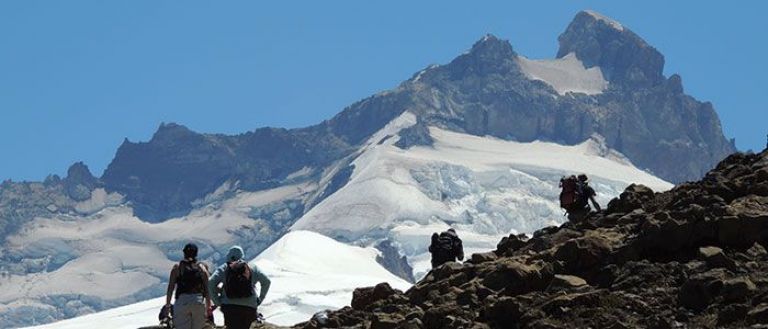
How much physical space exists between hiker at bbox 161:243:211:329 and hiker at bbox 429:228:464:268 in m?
9.67

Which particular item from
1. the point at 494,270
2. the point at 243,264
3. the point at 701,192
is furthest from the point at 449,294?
the point at 701,192

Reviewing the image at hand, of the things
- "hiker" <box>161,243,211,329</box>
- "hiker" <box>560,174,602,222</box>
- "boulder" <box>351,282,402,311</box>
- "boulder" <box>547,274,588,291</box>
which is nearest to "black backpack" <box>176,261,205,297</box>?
"hiker" <box>161,243,211,329</box>

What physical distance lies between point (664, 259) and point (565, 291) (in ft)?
4.71

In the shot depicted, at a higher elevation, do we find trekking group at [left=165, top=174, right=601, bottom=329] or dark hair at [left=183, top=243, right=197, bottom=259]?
dark hair at [left=183, top=243, right=197, bottom=259]

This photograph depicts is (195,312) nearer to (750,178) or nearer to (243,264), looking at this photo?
(243,264)

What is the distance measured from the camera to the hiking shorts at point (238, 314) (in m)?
20.0

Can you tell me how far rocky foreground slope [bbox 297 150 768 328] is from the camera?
17.6 meters

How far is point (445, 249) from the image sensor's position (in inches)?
1169

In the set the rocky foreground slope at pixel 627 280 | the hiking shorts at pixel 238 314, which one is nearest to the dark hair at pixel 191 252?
the hiking shorts at pixel 238 314

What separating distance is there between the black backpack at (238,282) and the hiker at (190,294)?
0.31 m

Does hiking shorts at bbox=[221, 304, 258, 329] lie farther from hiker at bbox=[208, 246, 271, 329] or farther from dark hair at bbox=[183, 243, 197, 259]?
dark hair at bbox=[183, 243, 197, 259]

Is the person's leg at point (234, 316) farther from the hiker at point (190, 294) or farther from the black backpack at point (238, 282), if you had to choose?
the hiker at point (190, 294)

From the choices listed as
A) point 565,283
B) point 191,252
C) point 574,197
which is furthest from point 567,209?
point 191,252

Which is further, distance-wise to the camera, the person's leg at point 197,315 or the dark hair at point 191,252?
the dark hair at point 191,252
